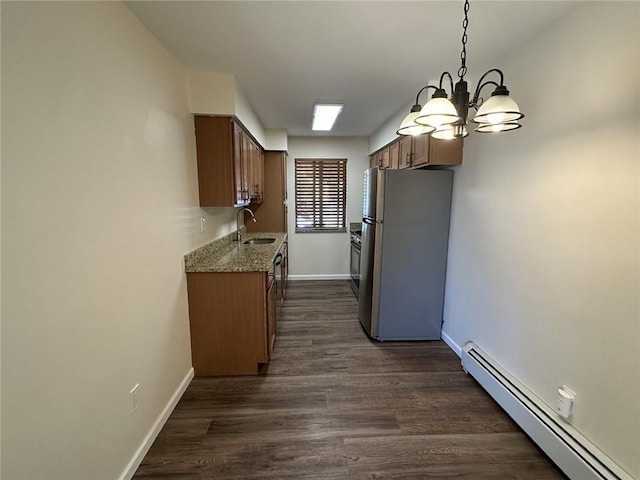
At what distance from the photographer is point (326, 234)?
5.05m

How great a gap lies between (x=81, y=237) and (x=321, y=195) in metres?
4.01

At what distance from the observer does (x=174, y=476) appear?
1513mm

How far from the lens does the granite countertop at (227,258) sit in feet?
7.38

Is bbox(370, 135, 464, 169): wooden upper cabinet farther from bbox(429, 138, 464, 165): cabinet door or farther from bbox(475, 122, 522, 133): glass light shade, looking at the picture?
bbox(475, 122, 522, 133): glass light shade

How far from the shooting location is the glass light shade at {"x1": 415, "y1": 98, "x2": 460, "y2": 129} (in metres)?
1.12

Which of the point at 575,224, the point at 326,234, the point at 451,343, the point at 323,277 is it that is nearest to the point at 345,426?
the point at 451,343

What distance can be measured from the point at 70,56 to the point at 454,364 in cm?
328

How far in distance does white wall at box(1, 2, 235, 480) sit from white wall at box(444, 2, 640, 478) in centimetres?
244

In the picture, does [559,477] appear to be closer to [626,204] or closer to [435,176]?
[626,204]

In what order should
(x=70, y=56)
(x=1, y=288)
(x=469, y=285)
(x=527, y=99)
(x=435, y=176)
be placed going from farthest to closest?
1. (x=435, y=176)
2. (x=469, y=285)
3. (x=527, y=99)
4. (x=70, y=56)
5. (x=1, y=288)

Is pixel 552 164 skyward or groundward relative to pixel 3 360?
skyward

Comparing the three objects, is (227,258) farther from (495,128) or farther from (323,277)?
(323,277)

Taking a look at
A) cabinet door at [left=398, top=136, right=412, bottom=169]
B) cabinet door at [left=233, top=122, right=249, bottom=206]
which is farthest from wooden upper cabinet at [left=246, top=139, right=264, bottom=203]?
cabinet door at [left=398, top=136, right=412, bottom=169]

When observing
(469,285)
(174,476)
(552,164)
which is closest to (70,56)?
(174,476)
